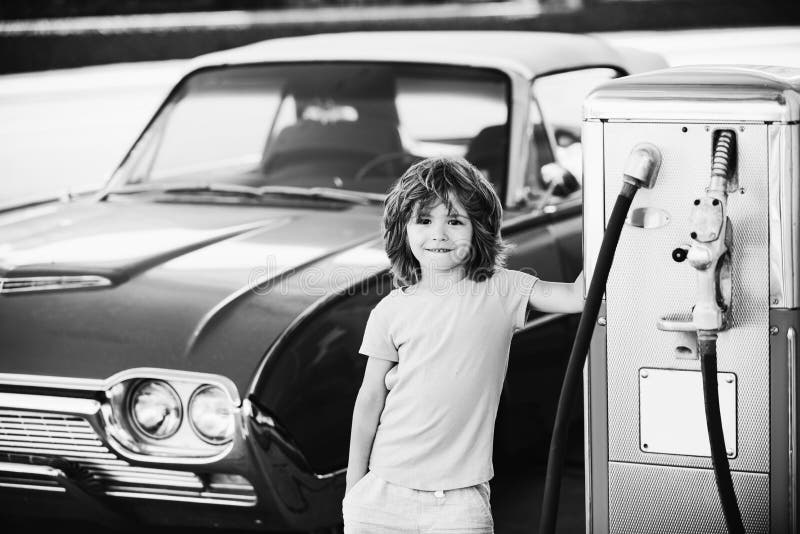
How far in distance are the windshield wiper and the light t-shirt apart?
1.62 m

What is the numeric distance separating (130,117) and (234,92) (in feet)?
38.5

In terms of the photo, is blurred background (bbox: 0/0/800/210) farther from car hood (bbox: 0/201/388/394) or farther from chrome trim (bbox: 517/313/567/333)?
chrome trim (bbox: 517/313/567/333)

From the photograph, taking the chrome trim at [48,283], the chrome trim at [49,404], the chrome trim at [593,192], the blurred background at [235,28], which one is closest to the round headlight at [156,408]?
the chrome trim at [49,404]

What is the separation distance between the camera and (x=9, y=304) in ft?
11.7

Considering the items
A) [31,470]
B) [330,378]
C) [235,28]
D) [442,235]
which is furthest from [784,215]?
[235,28]

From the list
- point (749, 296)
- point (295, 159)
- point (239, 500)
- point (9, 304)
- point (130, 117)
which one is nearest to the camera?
point (749, 296)

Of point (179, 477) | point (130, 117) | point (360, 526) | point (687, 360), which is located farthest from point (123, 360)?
→ point (130, 117)

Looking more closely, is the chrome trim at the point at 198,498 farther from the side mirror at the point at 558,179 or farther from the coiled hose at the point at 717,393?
the side mirror at the point at 558,179

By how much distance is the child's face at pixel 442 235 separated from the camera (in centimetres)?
267

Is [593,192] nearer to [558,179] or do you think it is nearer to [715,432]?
[715,432]

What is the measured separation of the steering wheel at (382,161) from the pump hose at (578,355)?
198cm

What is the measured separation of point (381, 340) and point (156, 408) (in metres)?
0.87

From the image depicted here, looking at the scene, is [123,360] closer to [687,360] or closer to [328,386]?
[328,386]

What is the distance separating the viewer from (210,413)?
3248 millimetres
